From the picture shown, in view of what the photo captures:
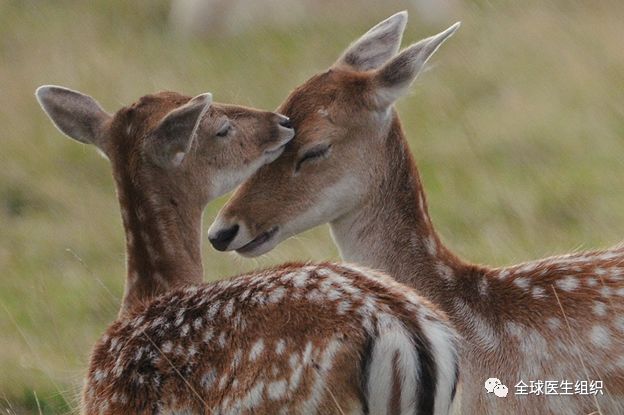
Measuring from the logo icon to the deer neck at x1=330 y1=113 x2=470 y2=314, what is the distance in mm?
467

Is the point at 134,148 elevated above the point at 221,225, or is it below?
above

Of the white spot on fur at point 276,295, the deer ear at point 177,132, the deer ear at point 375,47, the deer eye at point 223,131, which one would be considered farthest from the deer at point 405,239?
the white spot on fur at point 276,295

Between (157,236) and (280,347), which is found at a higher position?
(157,236)

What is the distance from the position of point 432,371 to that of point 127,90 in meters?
6.87

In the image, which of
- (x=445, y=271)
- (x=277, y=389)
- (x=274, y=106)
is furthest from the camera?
(x=274, y=106)

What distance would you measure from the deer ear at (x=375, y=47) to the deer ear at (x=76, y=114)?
936 mm

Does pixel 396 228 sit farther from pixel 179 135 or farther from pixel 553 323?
pixel 179 135

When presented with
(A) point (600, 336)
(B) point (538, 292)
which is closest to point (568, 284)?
(B) point (538, 292)

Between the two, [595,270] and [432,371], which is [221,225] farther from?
[432,371]

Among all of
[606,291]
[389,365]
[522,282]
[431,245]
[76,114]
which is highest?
[76,114]

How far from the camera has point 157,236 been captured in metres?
5.65

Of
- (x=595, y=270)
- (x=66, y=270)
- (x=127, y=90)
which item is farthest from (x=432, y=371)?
(x=127, y=90)

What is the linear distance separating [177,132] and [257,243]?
2.08ft

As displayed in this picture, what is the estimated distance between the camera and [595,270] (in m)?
5.64
